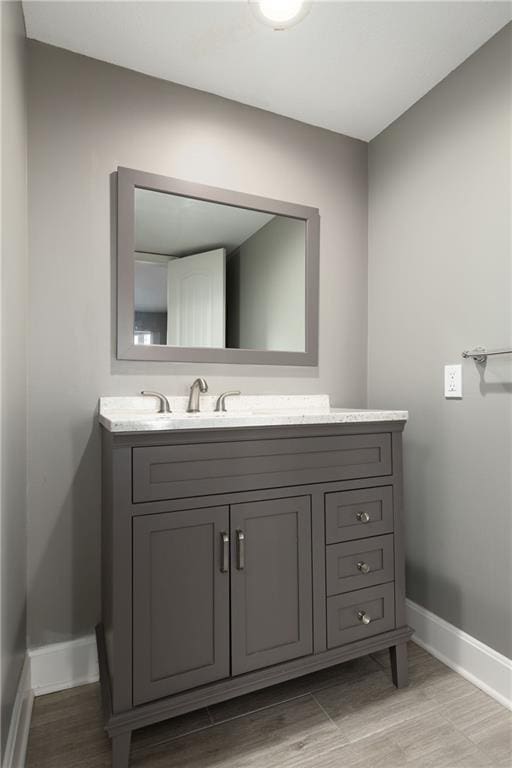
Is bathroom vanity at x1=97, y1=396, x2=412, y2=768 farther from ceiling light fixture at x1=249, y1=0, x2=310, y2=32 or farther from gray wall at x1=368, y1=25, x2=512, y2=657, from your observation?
ceiling light fixture at x1=249, y1=0, x2=310, y2=32

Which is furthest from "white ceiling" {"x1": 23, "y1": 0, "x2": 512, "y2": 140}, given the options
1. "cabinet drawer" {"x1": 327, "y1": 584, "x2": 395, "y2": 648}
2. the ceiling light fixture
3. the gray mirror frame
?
"cabinet drawer" {"x1": 327, "y1": 584, "x2": 395, "y2": 648}

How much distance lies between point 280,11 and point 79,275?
3.60 feet

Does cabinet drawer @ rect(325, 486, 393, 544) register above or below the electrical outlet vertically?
below

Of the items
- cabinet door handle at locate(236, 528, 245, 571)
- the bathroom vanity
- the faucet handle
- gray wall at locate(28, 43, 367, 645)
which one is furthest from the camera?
the faucet handle

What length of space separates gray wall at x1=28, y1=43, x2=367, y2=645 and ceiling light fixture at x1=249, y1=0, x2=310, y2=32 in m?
0.47

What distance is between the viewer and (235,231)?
183 cm

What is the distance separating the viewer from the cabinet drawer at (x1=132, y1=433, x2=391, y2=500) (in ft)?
3.86

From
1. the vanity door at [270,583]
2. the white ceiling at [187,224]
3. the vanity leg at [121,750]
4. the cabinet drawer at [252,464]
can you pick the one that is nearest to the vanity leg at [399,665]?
the vanity door at [270,583]

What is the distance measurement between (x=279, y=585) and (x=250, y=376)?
85 cm

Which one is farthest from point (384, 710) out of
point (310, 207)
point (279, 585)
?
point (310, 207)

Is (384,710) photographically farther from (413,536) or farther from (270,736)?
(413,536)

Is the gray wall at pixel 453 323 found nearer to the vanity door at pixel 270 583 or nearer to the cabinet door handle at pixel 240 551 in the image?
the vanity door at pixel 270 583

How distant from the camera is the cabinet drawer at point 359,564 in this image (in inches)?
55.1

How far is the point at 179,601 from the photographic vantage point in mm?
1191
